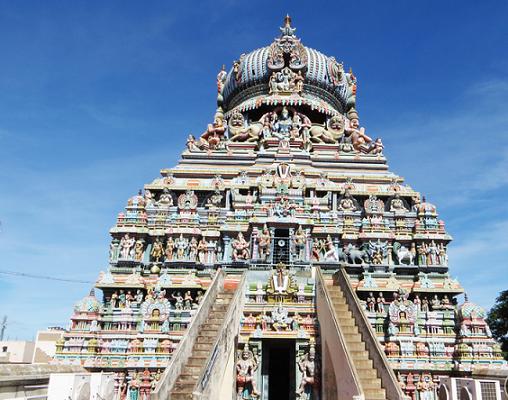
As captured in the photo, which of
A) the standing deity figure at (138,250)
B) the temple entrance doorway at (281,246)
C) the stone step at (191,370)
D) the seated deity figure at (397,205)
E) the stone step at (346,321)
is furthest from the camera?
the seated deity figure at (397,205)

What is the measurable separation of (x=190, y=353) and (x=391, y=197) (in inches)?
594

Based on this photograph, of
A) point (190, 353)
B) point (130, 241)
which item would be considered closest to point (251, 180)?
point (130, 241)

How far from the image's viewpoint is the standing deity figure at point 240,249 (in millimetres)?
19516

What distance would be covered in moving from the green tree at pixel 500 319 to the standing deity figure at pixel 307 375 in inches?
1055

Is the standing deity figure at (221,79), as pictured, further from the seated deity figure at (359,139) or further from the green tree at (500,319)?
the green tree at (500,319)

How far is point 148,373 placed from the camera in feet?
48.5

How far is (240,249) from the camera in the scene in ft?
64.5

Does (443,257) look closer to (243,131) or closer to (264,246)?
(264,246)

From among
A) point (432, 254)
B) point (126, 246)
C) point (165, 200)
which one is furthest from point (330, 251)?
point (126, 246)

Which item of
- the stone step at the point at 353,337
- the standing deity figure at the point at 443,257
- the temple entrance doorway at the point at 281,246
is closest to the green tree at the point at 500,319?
the standing deity figure at the point at 443,257

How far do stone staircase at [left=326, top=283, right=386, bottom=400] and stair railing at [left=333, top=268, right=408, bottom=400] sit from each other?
0.13 metres

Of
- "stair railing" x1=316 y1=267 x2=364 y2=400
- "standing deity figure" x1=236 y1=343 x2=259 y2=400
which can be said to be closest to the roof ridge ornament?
"stair railing" x1=316 y1=267 x2=364 y2=400

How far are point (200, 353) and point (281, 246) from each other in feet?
27.2

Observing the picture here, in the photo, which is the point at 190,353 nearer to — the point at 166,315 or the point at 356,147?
the point at 166,315
